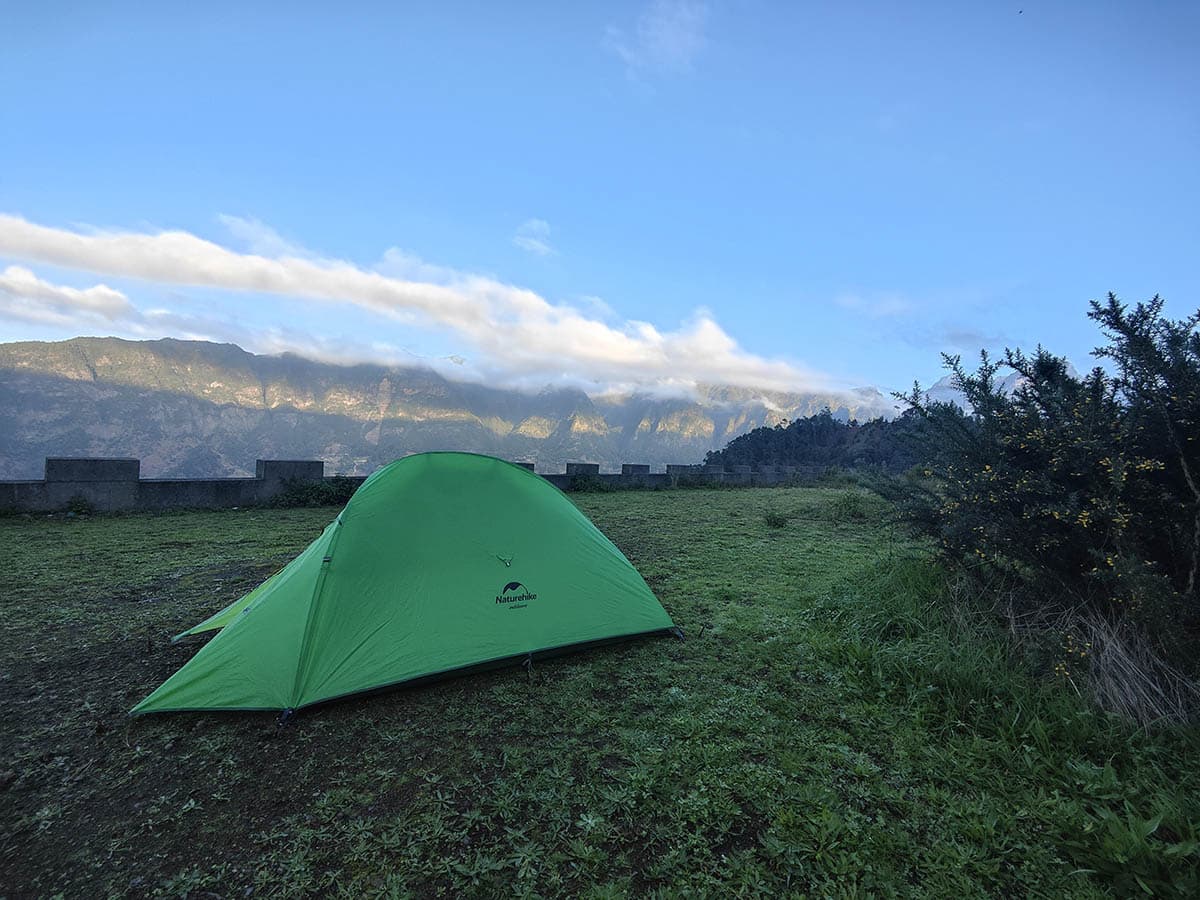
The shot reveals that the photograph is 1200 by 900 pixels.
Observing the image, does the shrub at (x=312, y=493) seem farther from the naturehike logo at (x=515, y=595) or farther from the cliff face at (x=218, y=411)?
the naturehike logo at (x=515, y=595)

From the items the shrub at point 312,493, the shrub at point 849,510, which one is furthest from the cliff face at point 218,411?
the shrub at point 849,510

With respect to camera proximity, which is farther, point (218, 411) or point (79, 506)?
point (218, 411)

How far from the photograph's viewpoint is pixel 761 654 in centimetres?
356

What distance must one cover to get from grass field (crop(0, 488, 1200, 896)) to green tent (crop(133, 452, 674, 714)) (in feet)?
0.57

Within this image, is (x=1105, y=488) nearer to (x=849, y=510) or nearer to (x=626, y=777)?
(x=626, y=777)

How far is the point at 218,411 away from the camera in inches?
3898

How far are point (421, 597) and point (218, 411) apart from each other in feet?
389

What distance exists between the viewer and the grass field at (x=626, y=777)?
5.86 feet

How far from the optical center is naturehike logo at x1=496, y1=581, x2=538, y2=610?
3369 mm

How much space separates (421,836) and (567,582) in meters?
1.82

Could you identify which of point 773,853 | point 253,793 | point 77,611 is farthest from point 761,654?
point 77,611

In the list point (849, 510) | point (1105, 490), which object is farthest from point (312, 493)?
point (1105, 490)

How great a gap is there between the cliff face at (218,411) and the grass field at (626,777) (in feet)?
30.2

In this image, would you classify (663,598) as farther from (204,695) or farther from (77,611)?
(77,611)
